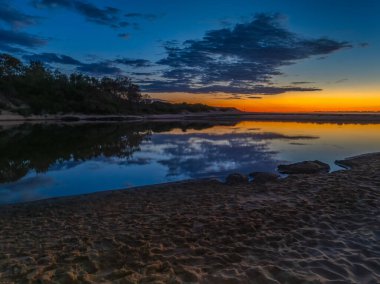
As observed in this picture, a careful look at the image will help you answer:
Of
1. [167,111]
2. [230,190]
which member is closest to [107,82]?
[167,111]

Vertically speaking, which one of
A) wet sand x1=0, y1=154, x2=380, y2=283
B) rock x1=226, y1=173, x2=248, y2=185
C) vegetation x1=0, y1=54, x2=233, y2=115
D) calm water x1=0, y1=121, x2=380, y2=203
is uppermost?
vegetation x1=0, y1=54, x2=233, y2=115

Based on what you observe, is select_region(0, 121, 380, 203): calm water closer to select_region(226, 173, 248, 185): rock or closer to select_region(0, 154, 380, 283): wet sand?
select_region(226, 173, 248, 185): rock

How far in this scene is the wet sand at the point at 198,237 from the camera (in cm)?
567

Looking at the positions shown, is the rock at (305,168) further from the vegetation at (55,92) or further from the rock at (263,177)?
the vegetation at (55,92)

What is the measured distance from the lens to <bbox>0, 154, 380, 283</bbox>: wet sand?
5.67 m

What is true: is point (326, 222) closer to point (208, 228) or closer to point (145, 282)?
point (208, 228)

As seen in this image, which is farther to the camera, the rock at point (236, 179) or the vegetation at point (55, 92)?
the vegetation at point (55, 92)

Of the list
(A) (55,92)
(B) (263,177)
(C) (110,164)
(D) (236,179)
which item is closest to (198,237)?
(D) (236,179)

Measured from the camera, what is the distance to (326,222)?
8273mm

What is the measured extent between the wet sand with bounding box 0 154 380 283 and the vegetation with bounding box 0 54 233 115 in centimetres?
7129

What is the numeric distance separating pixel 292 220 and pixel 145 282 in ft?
15.2

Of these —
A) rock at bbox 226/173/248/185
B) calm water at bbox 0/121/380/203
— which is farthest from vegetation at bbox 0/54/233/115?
rock at bbox 226/173/248/185

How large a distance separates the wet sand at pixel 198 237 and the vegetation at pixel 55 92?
71.3 m

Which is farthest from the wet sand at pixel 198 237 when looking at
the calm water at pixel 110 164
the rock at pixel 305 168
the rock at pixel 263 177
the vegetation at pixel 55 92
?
the vegetation at pixel 55 92
